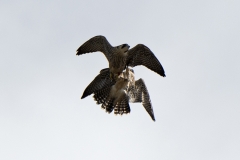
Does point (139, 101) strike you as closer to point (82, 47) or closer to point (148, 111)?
point (148, 111)

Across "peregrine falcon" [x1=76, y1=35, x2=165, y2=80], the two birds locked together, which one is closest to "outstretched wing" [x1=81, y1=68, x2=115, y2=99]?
the two birds locked together

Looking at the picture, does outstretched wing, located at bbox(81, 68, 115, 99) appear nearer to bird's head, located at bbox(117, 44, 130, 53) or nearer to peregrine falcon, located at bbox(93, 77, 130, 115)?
peregrine falcon, located at bbox(93, 77, 130, 115)

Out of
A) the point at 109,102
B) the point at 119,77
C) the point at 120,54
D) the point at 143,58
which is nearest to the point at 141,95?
the point at 109,102

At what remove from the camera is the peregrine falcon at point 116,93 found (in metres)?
→ 16.5

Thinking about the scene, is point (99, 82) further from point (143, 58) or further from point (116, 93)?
point (143, 58)

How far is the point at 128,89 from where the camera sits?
1672 cm

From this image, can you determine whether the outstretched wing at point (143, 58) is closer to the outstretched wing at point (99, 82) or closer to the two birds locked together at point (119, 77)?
the two birds locked together at point (119, 77)

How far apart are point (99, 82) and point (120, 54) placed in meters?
1.13

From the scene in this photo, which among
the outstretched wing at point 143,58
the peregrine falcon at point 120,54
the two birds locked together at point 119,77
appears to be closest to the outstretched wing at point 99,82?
the two birds locked together at point 119,77

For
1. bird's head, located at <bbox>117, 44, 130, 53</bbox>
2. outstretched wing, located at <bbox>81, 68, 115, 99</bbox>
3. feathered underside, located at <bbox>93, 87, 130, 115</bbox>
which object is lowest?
feathered underside, located at <bbox>93, 87, 130, 115</bbox>

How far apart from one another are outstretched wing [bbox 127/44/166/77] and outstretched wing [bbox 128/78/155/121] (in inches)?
31.6

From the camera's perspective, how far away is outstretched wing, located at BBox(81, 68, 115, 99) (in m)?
16.7

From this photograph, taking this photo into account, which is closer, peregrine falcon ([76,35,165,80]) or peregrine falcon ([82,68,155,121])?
peregrine falcon ([76,35,165,80])

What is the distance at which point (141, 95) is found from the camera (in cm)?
1675
